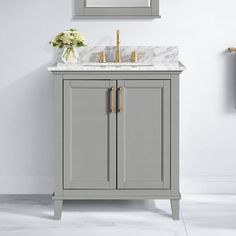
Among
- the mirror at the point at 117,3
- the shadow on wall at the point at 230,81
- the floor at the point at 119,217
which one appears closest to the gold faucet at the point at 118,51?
the mirror at the point at 117,3

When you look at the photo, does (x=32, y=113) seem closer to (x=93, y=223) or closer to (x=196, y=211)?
→ (x=93, y=223)

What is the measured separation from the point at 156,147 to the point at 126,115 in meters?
0.27

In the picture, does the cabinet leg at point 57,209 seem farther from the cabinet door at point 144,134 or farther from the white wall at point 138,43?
the white wall at point 138,43

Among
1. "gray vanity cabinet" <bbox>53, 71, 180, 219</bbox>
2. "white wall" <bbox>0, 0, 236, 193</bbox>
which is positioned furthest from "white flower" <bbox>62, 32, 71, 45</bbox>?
"gray vanity cabinet" <bbox>53, 71, 180, 219</bbox>

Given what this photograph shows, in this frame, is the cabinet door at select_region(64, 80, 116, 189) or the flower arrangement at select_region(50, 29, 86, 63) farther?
the flower arrangement at select_region(50, 29, 86, 63)

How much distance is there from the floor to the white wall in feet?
0.62

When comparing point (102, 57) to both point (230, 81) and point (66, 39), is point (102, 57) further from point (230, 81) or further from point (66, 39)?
point (230, 81)

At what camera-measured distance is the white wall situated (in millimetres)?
4555

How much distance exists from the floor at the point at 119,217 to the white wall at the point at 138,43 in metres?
0.19

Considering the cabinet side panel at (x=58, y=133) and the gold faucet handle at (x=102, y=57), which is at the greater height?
the gold faucet handle at (x=102, y=57)

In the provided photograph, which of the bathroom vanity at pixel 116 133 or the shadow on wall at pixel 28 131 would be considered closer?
the bathroom vanity at pixel 116 133

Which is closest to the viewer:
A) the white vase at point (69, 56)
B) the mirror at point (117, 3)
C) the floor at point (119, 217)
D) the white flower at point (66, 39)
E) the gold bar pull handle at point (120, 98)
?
the floor at point (119, 217)

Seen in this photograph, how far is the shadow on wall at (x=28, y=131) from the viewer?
461cm

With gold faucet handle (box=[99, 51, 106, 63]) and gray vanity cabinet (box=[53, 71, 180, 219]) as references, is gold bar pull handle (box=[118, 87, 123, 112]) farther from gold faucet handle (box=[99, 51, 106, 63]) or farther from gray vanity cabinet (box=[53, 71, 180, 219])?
gold faucet handle (box=[99, 51, 106, 63])
